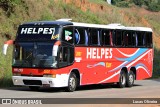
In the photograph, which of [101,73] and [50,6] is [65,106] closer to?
[101,73]

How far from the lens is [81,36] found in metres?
24.2

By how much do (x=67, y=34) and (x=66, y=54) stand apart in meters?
0.93

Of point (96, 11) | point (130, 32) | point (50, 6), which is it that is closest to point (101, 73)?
point (130, 32)

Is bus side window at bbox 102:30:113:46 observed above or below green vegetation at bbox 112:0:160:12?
below

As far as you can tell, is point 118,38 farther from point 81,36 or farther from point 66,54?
point 66,54

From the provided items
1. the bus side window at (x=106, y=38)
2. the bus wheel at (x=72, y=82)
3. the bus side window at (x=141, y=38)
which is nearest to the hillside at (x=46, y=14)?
the bus wheel at (x=72, y=82)

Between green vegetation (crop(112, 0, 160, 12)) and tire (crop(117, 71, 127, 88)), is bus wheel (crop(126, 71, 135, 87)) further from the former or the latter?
green vegetation (crop(112, 0, 160, 12))

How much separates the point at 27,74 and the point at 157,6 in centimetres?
8002

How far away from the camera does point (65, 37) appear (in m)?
23.1

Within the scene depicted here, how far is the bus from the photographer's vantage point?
74.0 ft

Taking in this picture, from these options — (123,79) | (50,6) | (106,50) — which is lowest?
(123,79)

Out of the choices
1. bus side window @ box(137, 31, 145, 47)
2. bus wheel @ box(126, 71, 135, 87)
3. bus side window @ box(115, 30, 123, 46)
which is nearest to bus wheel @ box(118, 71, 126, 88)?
bus wheel @ box(126, 71, 135, 87)

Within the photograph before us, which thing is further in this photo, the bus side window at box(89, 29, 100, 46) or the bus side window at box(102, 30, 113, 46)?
the bus side window at box(102, 30, 113, 46)

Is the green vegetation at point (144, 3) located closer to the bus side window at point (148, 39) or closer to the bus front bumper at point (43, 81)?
the bus side window at point (148, 39)
